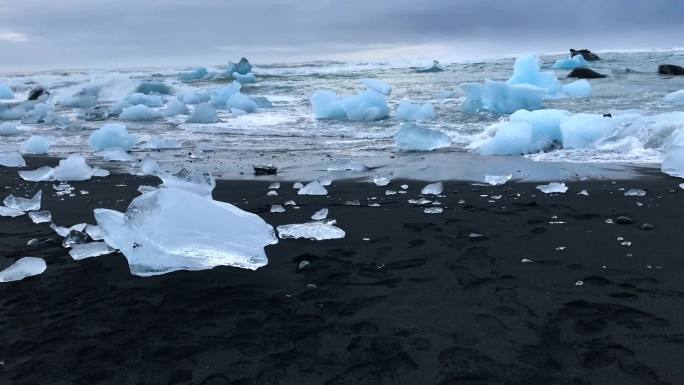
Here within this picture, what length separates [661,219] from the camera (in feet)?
11.6

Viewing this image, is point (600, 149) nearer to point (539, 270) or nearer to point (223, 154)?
point (539, 270)

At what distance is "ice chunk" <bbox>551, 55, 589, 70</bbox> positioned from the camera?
24809 millimetres

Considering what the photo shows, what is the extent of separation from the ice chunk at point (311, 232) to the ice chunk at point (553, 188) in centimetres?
188

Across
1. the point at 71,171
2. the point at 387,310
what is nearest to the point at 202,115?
the point at 71,171

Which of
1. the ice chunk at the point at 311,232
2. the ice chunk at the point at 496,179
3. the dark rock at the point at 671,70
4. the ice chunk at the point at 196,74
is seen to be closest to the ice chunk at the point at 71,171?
the ice chunk at the point at 311,232

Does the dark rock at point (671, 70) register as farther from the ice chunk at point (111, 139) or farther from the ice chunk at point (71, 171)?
the ice chunk at point (71, 171)

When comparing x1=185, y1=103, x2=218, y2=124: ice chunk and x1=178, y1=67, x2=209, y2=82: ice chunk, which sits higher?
x1=178, y1=67, x2=209, y2=82: ice chunk

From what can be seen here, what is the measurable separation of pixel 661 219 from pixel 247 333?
283 cm

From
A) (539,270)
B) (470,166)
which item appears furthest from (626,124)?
(539,270)

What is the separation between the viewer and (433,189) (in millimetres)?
4535

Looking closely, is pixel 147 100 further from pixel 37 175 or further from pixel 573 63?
pixel 573 63

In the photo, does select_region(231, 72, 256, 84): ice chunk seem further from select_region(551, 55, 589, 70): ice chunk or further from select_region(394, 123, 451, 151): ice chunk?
select_region(394, 123, 451, 151): ice chunk

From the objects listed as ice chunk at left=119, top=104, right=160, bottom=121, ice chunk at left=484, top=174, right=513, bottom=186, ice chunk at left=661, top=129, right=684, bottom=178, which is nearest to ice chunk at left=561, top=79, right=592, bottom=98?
ice chunk at left=661, top=129, right=684, bottom=178

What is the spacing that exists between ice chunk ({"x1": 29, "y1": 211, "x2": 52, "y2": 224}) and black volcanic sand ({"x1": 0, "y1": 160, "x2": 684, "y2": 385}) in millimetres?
134
